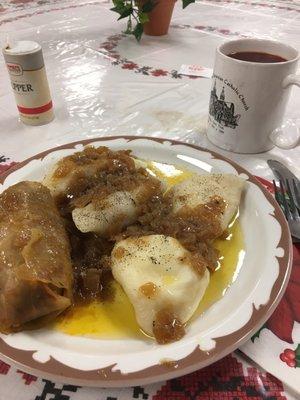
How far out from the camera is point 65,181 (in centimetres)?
118

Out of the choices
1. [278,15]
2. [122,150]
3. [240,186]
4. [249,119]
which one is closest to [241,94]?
[249,119]

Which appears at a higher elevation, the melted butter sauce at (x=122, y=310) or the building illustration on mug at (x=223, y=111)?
the building illustration on mug at (x=223, y=111)

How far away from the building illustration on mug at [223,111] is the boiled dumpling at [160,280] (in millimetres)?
612

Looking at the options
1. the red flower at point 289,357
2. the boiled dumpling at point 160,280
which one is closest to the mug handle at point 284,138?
the boiled dumpling at point 160,280

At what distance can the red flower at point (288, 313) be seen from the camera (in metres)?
0.85

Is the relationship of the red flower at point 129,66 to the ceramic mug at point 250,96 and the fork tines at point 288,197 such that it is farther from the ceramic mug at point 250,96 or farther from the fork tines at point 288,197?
the fork tines at point 288,197

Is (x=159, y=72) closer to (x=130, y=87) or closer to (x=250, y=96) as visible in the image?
(x=130, y=87)

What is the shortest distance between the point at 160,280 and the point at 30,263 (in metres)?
0.31

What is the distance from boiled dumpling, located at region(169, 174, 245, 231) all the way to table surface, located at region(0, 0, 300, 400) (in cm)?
26

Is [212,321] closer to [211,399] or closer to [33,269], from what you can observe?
[211,399]

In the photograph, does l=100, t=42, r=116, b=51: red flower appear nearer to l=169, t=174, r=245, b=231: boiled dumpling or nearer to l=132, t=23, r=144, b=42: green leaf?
l=132, t=23, r=144, b=42: green leaf

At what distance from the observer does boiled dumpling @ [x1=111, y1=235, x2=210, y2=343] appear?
2.78ft

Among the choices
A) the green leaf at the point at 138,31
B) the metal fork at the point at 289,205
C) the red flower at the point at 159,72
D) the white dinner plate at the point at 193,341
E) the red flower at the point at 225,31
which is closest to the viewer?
the white dinner plate at the point at 193,341

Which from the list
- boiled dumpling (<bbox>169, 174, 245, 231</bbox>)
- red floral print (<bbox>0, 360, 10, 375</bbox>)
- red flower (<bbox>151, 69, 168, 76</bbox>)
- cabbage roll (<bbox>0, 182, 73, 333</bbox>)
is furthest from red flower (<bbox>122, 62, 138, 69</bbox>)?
red floral print (<bbox>0, 360, 10, 375</bbox>)
